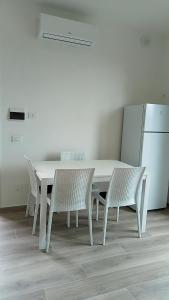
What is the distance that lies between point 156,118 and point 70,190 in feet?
5.69

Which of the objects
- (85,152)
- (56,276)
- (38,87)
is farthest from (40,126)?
(56,276)

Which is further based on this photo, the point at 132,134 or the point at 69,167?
the point at 132,134

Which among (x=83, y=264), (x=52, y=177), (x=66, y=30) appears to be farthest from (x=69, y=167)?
(x=66, y=30)

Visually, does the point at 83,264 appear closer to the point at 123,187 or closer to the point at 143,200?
the point at 123,187

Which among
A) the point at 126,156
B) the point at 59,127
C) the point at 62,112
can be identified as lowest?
the point at 126,156

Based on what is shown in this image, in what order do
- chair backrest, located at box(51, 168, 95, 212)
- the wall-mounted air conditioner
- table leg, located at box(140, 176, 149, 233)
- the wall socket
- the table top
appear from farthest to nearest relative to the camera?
1. the wall socket
2. the wall-mounted air conditioner
3. table leg, located at box(140, 176, 149, 233)
4. the table top
5. chair backrest, located at box(51, 168, 95, 212)

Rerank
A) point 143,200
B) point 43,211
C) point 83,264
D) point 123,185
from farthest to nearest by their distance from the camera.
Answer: point 143,200 → point 123,185 → point 43,211 → point 83,264

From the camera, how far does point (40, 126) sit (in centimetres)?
341

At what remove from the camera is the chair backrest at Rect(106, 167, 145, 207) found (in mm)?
2574

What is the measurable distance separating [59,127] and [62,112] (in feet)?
0.74

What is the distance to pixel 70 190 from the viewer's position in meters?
2.44

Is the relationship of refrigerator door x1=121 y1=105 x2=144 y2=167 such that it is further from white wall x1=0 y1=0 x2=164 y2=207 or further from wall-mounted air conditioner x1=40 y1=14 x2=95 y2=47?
wall-mounted air conditioner x1=40 y1=14 x2=95 y2=47

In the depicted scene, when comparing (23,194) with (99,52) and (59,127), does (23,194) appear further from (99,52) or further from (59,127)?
(99,52)

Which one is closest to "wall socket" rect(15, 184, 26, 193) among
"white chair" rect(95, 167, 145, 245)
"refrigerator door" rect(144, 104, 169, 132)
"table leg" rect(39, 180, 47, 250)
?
"table leg" rect(39, 180, 47, 250)
